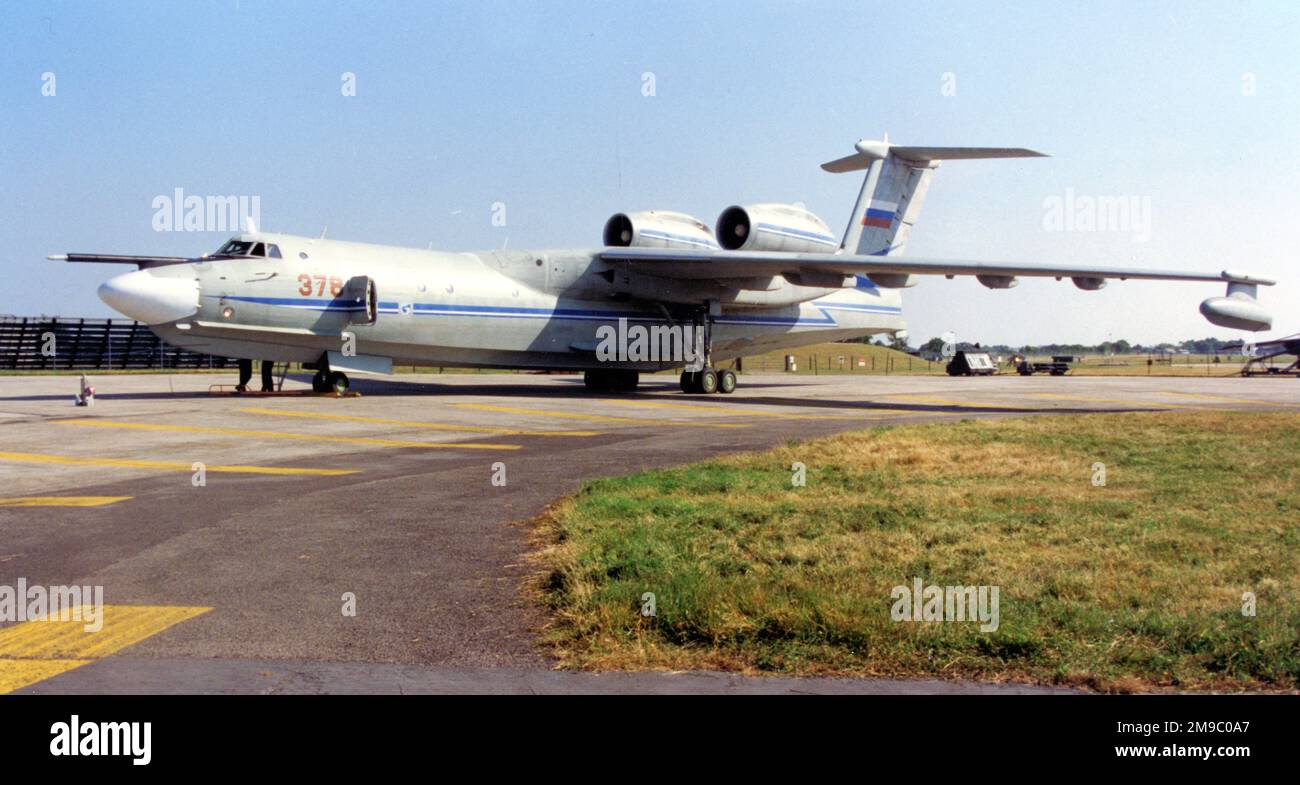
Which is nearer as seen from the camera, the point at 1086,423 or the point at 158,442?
the point at 158,442

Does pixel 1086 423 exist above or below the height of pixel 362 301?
below

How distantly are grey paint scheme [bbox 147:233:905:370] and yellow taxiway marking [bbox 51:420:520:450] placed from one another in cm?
477

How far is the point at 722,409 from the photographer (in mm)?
22844

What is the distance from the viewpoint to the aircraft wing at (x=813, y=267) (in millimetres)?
23969

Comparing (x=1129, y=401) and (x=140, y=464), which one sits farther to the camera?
(x=1129, y=401)

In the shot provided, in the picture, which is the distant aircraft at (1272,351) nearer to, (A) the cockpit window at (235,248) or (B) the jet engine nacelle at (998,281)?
(B) the jet engine nacelle at (998,281)

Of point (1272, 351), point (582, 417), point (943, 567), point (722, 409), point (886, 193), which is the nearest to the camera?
point (943, 567)

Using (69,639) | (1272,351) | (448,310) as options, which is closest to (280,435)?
(448,310)

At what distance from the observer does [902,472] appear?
34.8ft

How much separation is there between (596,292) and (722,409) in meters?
6.84

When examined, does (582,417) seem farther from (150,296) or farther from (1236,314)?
(1236,314)
